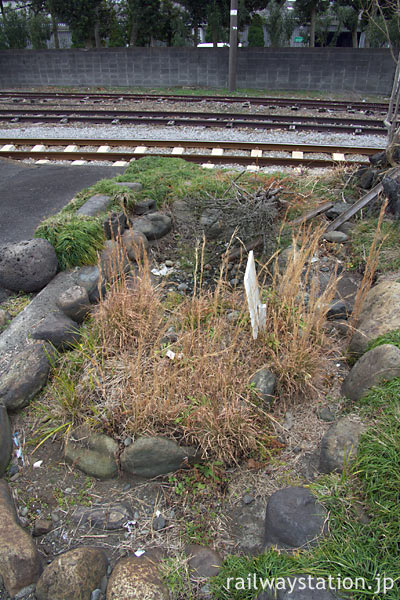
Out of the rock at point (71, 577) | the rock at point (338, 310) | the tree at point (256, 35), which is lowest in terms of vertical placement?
the rock at point (71, 577)

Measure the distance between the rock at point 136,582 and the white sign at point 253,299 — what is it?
150cm

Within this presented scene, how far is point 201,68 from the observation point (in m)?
16.4

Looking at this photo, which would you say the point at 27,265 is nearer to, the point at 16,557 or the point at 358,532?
the point at 16,557

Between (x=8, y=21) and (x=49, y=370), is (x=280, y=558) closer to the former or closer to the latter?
(x=49, y=370)

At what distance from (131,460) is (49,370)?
977 mm

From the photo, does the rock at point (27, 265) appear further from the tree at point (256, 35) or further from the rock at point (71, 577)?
the tree at point (256, 35)

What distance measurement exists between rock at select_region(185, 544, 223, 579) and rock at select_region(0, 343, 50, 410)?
146cm

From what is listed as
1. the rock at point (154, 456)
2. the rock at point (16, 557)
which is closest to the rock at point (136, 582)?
the rock at point (16, 557)

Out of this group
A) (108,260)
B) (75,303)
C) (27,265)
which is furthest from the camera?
(108,260)

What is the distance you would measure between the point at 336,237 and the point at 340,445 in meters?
2.90

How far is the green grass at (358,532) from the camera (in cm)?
191

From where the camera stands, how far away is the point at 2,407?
111 inches

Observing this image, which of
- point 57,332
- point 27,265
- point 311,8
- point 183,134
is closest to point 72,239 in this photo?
point 27,265

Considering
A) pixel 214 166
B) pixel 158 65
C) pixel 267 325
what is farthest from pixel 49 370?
pixel 158 65
